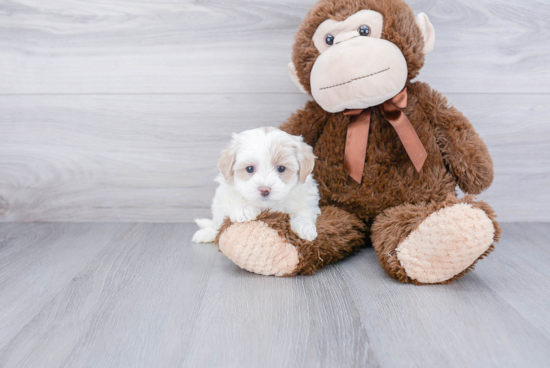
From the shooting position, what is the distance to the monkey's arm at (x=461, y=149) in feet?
3.83

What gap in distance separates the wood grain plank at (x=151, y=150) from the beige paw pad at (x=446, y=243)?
2.18 feet

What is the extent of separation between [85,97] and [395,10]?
1.07 meters

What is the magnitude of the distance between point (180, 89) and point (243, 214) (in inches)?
25.9

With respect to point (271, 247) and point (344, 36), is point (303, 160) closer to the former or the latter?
point (271, 247)

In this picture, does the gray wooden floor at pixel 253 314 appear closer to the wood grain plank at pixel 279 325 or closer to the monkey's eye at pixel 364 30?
the wood grain plank at pixel 279 325

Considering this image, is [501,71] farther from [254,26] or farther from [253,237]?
[253,237]

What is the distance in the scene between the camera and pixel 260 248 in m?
1.06

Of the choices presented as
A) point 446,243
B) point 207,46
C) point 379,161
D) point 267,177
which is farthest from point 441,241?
point 207,46

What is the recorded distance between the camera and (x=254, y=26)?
149 cm

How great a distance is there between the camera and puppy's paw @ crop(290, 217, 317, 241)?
1.10 metres

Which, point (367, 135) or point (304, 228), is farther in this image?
point (367, 135)

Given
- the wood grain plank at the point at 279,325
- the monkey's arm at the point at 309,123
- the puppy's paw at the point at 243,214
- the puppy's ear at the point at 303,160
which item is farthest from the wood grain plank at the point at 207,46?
the wood grain plank at the point at 279,325

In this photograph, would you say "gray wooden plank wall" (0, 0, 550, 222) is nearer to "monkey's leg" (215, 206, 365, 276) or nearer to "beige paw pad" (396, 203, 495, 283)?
"monkey's leg" (215, 206, 365, 276)

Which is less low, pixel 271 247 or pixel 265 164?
pixel 265 164
